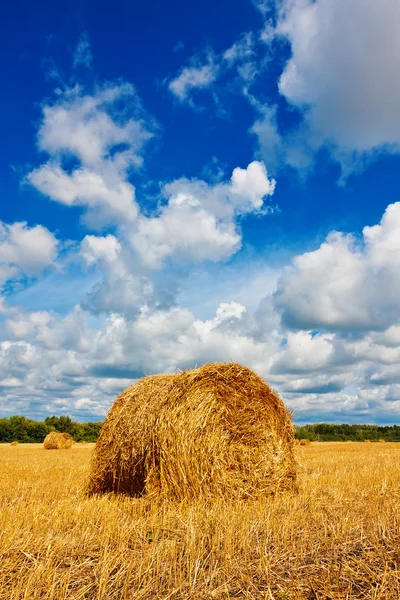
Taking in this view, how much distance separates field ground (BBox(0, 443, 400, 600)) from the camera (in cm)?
349

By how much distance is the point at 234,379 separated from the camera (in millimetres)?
8062

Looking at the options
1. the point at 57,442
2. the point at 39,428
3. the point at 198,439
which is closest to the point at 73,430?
the point at 39,428

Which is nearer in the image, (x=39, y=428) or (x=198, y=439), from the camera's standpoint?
(x=198, y=439)

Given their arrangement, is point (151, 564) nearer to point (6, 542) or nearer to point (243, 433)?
point (6, 542)

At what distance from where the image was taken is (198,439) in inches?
286

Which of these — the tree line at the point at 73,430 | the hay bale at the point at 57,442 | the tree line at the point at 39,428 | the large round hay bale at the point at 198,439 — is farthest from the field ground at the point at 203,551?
the tree line at the point at 39,428

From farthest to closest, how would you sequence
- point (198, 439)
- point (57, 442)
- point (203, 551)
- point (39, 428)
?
point (39, 428) < point (57, 442) < point (198, 439) < point (203, 551)

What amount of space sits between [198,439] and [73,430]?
159ft

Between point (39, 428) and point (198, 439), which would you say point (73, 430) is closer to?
point (39, 428)

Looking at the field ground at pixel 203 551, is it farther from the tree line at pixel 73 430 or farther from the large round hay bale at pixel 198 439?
the tree line at pixel 73 430

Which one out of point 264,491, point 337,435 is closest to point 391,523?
point 264,491

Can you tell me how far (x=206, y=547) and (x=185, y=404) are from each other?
3.01m

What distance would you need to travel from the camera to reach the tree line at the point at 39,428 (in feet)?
167

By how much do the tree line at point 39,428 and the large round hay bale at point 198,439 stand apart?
44.1 metres
